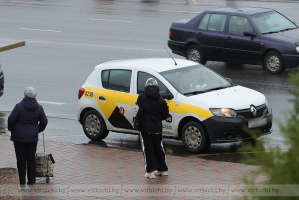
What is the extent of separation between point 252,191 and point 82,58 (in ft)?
61.2

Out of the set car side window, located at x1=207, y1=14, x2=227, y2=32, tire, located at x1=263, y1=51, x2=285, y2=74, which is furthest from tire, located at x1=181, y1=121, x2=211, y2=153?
car side window, located at x1=207, y1=14, x2=227, y2=32

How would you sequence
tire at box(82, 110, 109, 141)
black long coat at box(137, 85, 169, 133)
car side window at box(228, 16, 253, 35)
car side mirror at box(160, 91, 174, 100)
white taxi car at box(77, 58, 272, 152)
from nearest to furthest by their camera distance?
1. black long coat at box(137, 85, 169, 133)
2. white taxi car at box(77, 58, 272, 152)
3. car side mirror at box(160, 91, 174, 100)
4. tire at box(82, 110, 109, 141)
5. car side window at box(228, 16, 253, 35)

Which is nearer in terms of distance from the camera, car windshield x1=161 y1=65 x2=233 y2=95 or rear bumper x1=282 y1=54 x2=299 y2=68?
car windshield x1=161 y1=65 x2=233 y2=95

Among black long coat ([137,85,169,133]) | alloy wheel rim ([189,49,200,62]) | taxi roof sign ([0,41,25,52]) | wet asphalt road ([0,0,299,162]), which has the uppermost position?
taxi roof sign ([0,41,25,52])

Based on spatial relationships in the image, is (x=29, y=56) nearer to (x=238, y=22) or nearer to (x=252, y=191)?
(x=238, y=22)

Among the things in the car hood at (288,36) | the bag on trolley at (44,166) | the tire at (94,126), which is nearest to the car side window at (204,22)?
the car hood at (288,36)

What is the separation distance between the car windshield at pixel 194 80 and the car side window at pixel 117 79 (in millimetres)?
700

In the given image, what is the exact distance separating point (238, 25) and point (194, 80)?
687cm

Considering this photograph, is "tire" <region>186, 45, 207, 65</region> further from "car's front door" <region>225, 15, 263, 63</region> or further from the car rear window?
"car's front door" <region>225, 15, 263, 63</region>

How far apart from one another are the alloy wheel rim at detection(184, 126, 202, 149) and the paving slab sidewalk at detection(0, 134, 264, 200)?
0.41 m

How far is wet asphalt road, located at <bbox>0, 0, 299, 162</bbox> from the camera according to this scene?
49.4 feet

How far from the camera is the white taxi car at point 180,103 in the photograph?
1230 cm

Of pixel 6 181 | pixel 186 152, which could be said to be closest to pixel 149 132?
pixel 186 152

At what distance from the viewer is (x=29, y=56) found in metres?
23.0
